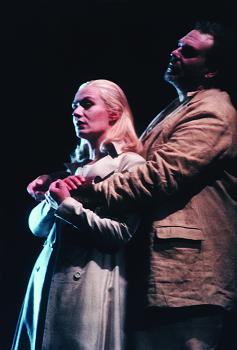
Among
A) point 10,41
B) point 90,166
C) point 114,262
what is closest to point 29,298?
point 114,262

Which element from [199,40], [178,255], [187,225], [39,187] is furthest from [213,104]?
[39,187]

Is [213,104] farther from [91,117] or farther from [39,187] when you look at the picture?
[39,187]

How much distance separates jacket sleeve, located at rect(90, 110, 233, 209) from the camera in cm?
224

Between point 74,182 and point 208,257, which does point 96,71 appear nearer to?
point 74,182

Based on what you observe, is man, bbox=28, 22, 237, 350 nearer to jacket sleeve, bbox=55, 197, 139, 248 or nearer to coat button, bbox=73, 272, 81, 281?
jacket sleeve, bbox=55, 197, 139, 248

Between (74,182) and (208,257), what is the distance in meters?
0.65

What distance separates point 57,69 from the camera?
3.48m

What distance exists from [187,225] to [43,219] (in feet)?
2.14

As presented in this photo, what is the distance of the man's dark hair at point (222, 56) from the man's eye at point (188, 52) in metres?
0.07

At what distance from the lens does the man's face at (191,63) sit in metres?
2.63

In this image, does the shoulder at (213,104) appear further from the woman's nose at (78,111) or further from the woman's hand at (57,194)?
the woman's hand at (57,194)

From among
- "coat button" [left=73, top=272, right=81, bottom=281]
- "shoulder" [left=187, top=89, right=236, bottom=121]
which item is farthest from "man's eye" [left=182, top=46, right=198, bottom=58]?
"coat button" [left=73, top=272, right=81, bottom=281]

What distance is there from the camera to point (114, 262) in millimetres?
2307

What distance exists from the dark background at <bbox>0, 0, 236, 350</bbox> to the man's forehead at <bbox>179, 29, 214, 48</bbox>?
0.56 meters
